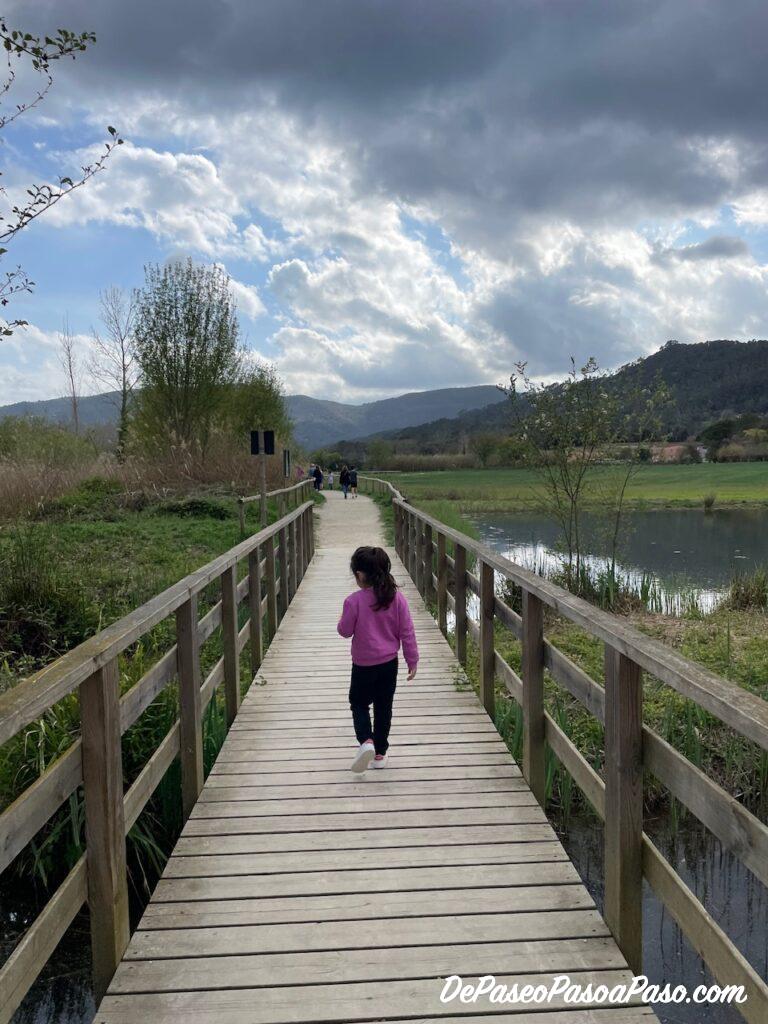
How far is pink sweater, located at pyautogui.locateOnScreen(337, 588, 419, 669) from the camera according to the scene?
164 inches

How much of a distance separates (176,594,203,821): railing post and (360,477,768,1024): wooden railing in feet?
5.27

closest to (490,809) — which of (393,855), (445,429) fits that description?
(393,855)

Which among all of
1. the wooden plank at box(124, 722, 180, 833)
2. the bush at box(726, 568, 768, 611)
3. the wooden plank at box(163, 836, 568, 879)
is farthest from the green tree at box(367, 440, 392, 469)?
the wooden plank at box(163, 836, 568, 879)

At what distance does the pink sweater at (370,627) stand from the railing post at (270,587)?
10.3ft

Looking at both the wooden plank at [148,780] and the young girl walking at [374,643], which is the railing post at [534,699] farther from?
the wooden plank at [148,780]

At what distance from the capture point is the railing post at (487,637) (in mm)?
5031

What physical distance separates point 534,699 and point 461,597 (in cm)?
259

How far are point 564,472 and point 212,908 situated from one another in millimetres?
9539

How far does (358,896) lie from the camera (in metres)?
2.94

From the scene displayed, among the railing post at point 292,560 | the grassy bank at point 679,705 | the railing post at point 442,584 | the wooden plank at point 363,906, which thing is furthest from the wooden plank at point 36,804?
the railing post at point 292,560

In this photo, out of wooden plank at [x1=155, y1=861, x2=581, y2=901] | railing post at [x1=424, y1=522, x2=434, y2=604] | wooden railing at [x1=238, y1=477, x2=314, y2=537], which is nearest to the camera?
wooden plank at [x1=155, y1=861, x2=581, y2=901]

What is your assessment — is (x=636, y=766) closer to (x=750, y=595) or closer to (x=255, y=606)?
(x=255, y=606)

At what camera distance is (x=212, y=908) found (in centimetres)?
288

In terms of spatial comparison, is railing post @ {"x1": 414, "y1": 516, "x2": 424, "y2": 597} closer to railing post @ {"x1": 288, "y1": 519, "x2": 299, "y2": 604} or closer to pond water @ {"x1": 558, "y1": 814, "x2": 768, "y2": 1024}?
railing post @ {"x1": 288, "y1": 519, "x2": 299, "y2": 604}
